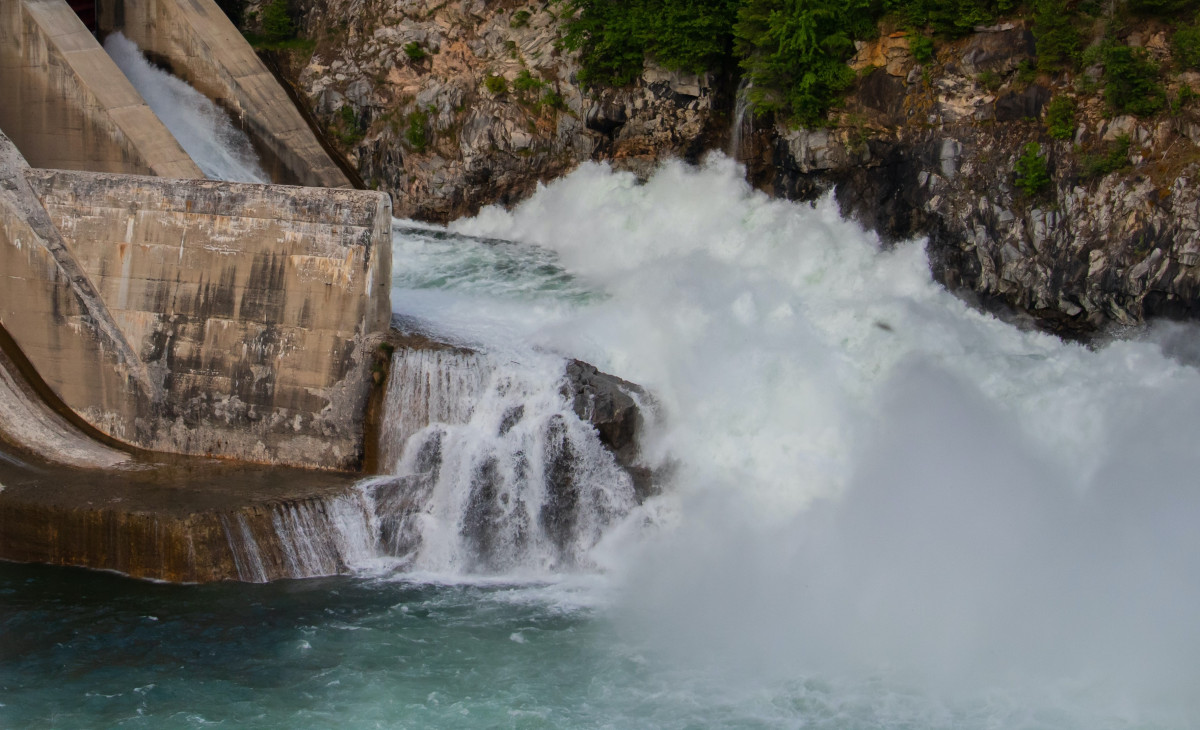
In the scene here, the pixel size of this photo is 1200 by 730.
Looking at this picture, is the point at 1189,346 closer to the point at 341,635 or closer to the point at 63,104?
the point at 341,635

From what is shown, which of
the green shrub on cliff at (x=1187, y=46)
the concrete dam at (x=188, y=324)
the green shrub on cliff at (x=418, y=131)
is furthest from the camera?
the green shrub on cliff at (x=418, y=131)

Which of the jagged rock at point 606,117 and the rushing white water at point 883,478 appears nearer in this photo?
the rushing white water at point 883,478

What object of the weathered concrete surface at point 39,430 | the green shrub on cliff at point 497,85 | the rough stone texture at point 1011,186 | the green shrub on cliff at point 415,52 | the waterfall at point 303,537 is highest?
the green shrub on cliff at point 415,52

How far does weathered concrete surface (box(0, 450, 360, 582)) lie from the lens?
13617 mm

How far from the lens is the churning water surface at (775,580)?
38.4 ft

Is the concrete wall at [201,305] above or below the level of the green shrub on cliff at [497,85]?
below

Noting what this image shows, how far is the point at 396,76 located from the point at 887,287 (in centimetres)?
1090

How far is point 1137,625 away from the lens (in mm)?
12477

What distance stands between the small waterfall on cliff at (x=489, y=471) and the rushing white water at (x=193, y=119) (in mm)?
8002

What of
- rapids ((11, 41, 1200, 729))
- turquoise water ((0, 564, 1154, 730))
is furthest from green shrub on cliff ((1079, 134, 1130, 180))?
turquoise water ((0, 564, 1154, 730))

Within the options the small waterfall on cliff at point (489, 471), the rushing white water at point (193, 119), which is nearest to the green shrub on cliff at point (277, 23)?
the rushing white water at point (193, 119)

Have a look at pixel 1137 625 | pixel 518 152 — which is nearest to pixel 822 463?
pixel 1137 625

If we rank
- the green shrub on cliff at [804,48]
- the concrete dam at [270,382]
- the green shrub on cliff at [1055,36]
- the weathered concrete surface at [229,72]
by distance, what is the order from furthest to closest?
the weathered concrete surface at [229,72] → the green shrub on cliff at [804,48] → the green shrub on cliff at [1055,36] → the concrete dam at [270,382]

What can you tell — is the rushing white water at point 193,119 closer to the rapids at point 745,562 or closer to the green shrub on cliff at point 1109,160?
the rapids at point 745,562
